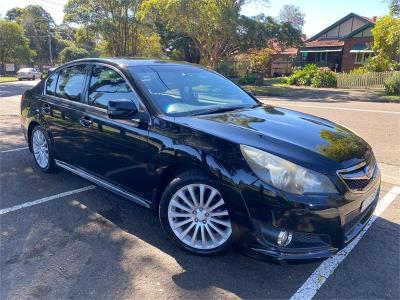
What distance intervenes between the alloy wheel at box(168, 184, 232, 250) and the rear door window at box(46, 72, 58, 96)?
275cm

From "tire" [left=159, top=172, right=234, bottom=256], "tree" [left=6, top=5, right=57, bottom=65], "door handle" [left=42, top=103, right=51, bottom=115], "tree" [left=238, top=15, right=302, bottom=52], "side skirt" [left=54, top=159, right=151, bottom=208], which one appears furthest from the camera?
"tree" [left=6, top=5, right=57, bottom=65]

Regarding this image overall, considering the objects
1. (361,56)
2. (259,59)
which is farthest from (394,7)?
(361,56)

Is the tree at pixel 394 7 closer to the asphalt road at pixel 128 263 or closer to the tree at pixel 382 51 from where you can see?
the tree at pixel 382 51

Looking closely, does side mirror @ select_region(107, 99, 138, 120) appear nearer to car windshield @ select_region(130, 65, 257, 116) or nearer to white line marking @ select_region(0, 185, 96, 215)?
car windshield @ select_region(130, 65, 257, 116)

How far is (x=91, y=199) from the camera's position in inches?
173

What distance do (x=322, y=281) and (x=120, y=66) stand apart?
282 centimetres

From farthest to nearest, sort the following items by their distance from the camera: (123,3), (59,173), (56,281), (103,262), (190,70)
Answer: (123,3) → (59,173) → (190,70) → (103,262) → (56,281)

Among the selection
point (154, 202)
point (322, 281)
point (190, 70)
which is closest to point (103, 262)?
point (154, 202)

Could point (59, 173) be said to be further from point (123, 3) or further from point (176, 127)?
point (123, 3)

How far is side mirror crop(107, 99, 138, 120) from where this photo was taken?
3350mm

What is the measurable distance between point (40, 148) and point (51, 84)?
0.92 meters

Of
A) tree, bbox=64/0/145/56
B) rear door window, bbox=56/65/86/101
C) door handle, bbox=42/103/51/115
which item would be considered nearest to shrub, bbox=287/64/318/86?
tree, bbox=64/0/145/56

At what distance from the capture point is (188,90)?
402 centimetres

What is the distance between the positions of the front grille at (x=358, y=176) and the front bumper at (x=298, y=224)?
10 centimetres
